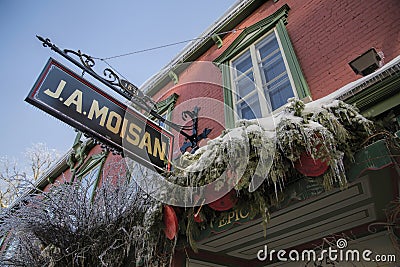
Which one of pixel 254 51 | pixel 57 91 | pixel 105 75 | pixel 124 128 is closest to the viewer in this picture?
pixel 57 91

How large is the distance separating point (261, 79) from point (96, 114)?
9.46 ft

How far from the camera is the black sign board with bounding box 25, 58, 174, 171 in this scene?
9.18 ft

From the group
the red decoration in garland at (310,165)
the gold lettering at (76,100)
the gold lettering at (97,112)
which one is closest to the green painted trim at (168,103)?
the gold lettering at (97,112)

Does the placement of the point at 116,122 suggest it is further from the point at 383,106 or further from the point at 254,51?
the point at 254,51

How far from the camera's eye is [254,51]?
538 centimetres

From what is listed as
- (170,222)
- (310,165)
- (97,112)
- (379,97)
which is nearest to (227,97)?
(97,112)

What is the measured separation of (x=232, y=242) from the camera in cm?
324

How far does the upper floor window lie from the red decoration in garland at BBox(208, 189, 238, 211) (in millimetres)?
2195

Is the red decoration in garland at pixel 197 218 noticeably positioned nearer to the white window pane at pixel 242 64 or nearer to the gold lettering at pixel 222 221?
the gold lettering at pixel 222 221

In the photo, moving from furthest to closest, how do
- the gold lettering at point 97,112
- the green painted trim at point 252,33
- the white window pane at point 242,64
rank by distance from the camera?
the white window pane at point 242,64, the green painted trim at point 252,33, the gold lettering at point 97,112

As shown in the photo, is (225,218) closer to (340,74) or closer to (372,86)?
(372,86)

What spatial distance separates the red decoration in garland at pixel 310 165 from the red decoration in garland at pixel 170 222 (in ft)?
4.11

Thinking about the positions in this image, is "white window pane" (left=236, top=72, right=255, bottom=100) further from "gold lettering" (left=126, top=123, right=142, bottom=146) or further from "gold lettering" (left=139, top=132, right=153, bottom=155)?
"gold lettering" (left=126, top=123, right=142, bottom=146)

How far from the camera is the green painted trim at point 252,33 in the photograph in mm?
5199
